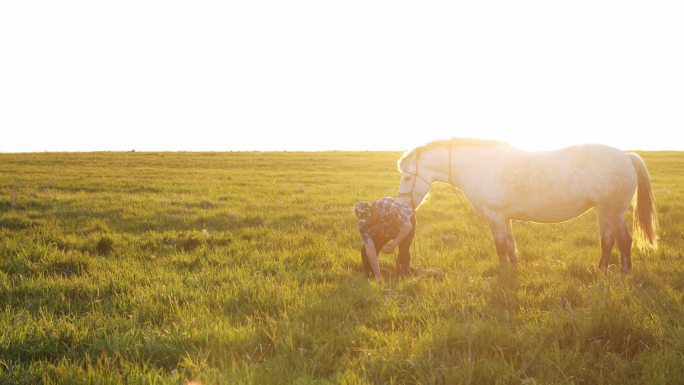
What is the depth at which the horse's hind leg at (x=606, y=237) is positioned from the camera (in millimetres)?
6238

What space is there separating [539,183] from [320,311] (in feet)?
13.1

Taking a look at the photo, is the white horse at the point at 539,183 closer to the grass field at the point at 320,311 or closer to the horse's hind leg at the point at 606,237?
the horse's hind leg at the point at 606,237

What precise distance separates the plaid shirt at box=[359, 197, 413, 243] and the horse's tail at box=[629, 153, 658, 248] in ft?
12.3

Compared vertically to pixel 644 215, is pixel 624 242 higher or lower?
lower

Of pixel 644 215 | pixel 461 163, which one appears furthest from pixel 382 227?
pixel 644 215

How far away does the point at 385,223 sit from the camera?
6.17 m

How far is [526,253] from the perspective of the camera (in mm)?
7578

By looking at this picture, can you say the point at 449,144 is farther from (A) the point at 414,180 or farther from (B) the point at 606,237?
(B) the point at 606,237

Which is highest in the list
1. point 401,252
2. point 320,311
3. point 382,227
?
point 382,227

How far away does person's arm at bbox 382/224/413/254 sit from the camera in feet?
19.4

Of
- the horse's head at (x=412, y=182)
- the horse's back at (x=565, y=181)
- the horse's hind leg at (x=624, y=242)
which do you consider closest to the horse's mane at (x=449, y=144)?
the horse's head at (x=412, y=182)

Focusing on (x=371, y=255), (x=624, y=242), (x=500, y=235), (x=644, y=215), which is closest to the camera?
(x=371, y=255)

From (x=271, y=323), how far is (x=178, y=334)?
2.70ft

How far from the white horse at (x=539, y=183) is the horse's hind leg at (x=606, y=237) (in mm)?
13
